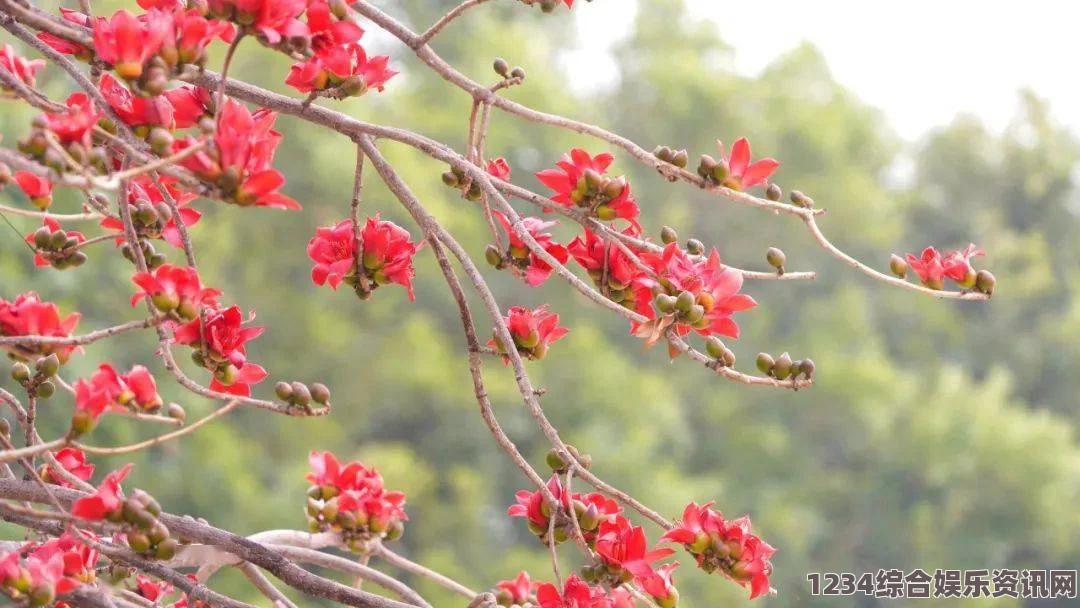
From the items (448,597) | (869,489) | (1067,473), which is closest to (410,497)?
(448,597)

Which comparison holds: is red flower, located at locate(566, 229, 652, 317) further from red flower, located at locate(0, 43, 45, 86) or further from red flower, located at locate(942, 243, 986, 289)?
red flower, located at locate(0, 43, 45, 86)

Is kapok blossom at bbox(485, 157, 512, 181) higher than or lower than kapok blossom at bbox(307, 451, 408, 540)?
higher

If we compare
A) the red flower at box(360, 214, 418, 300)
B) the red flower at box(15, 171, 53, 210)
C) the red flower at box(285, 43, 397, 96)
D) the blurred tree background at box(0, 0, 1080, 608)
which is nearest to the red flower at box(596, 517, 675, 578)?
the red flower at box(360, 214, 418, 300)

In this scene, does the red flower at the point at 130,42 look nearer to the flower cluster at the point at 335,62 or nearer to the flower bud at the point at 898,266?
the flower cluster at the point at 335,62

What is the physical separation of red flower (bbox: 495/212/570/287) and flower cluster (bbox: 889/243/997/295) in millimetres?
251

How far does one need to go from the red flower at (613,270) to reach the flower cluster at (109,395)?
0.33 meters

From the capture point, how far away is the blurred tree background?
10.1 metres

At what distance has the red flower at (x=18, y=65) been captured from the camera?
3.59 feet

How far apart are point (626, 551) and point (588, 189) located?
0.25m

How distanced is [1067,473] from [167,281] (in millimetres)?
12347

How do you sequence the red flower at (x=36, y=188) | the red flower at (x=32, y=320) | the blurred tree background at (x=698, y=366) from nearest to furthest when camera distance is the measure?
the red flower at (x=32, y=320) < the red flower at (x=36, y=188) < the blurred tree background at (x=698, y=366)

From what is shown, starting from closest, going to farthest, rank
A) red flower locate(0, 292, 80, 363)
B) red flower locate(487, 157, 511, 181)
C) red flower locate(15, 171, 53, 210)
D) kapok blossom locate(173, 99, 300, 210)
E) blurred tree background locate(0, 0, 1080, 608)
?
kapok blossom locate(173, 99, 300, 210) → red flower locate(0, 292, 80, 363) → red flower locate(15, 171, 53, 210) → red flower locate(487, 157, 511, 181) → blurred tree background locate(0, 0, 1080, 608)

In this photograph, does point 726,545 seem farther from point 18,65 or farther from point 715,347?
point 18,65

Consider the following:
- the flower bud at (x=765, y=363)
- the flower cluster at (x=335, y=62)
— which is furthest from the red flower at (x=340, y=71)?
the flower bud at (x=765, y=363)
